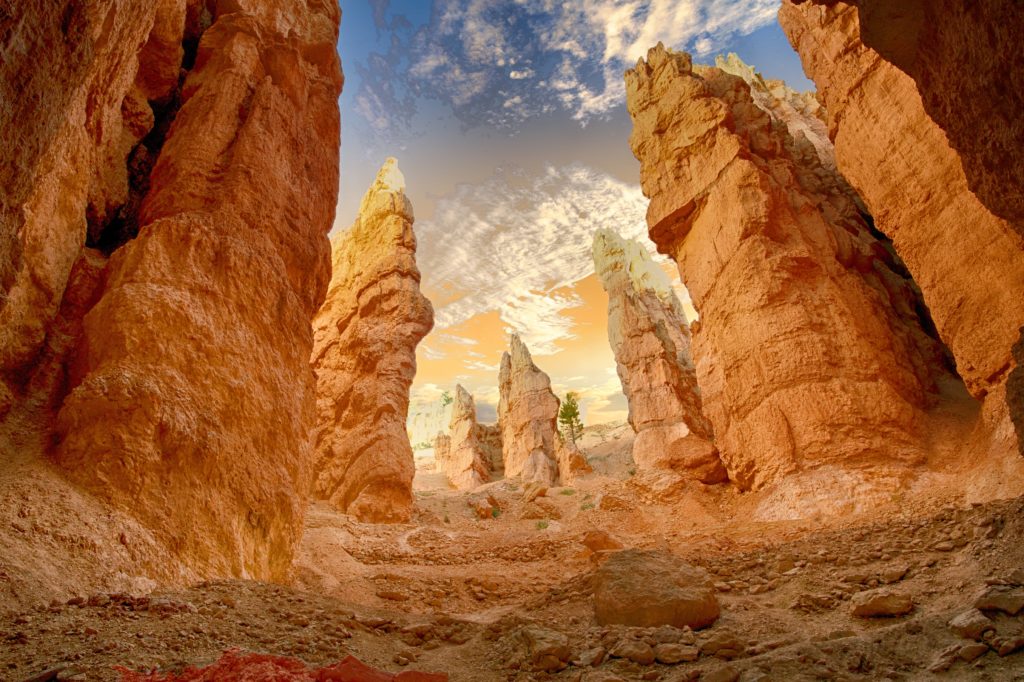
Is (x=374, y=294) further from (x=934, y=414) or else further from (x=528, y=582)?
(x=934, y=414)

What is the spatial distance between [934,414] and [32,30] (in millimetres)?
17801

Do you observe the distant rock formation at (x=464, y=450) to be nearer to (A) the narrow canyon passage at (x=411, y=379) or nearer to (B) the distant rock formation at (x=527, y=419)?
(B) the distant rock formation at (x=527, y=419)

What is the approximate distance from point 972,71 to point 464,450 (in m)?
44.1

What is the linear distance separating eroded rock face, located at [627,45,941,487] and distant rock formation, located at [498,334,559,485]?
21677mm

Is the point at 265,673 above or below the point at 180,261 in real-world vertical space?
below

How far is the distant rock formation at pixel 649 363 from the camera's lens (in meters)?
29.2

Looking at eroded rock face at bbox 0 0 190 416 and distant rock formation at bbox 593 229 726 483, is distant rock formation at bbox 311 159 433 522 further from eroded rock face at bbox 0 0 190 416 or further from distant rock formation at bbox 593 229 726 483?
eroded rock face at bbox 0 0 190 416

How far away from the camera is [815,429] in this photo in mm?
13586

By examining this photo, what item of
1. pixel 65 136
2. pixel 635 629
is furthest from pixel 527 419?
pixel 65 136

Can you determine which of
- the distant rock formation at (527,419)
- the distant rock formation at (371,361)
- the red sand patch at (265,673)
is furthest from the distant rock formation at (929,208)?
the distant rock formation at (527,419)

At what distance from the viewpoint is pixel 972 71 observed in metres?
4.26

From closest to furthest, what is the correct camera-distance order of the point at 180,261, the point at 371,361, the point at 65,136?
1. the point at 65,136
2. the point at 180,261
3. the point at 371,361

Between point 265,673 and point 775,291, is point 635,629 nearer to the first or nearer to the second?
point 265,673

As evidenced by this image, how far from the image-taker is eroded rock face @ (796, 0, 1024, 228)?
3.90 meters
